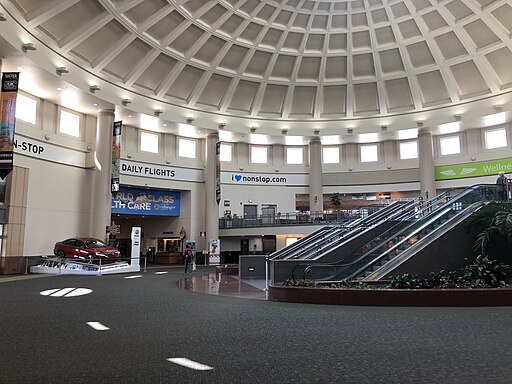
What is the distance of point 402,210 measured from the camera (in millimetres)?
15477

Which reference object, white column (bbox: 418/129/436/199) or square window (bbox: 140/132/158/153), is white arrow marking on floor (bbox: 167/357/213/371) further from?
white column (bbox: 418/129/436/199)

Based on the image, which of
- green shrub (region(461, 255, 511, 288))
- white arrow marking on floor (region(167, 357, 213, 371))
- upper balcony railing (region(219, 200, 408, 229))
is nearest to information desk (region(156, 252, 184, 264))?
upper balcony railing (region(219, 200, 408, 229))

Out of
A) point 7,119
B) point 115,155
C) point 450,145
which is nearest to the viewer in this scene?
point 7,119

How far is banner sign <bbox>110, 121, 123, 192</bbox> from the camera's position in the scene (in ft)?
83.7

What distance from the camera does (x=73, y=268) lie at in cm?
1966

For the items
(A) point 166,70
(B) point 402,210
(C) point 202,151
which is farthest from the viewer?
(C) point 202,151

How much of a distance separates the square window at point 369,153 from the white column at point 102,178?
2042 cm

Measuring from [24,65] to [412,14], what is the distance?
23026mm

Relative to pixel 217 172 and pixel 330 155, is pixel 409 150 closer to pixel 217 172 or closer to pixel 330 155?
pixel 330 155

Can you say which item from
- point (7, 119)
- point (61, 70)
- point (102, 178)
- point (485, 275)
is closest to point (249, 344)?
point (485, 275)

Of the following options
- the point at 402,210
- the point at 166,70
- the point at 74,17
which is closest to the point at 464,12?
the point at 402,210

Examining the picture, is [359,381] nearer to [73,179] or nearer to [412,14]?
[73,179]

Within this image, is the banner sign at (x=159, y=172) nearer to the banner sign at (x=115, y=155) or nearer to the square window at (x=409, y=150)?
the banner sign at (x=115, y=155)

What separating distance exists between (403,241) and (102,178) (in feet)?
61.9
